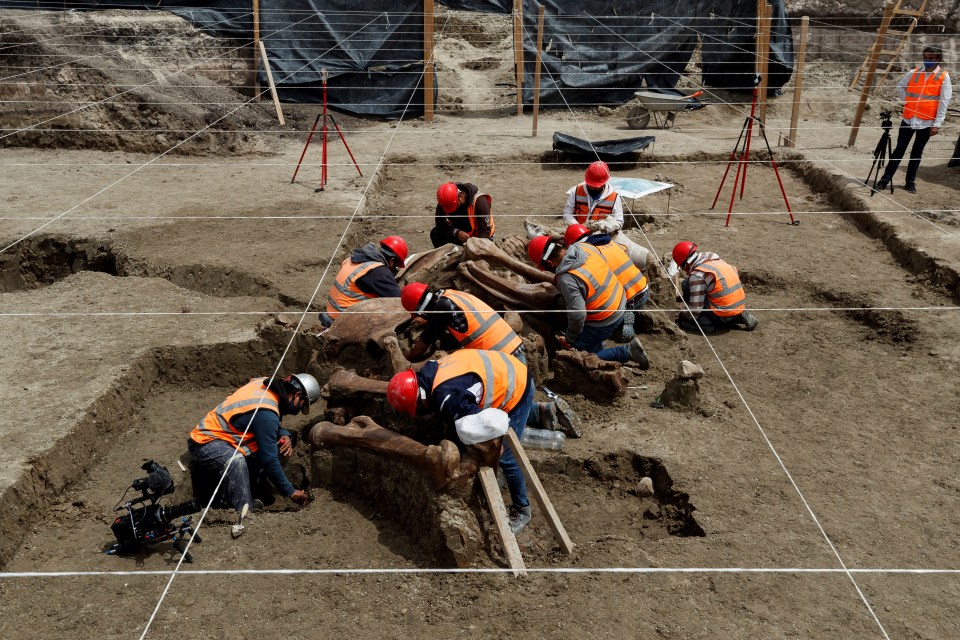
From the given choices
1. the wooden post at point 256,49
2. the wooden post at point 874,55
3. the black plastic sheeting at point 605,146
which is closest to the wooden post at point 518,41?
the black plastic sheeting at point 605,146

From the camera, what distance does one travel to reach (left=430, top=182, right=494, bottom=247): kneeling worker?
8.71 meters

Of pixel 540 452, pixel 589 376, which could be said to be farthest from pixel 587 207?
pixel 540 452

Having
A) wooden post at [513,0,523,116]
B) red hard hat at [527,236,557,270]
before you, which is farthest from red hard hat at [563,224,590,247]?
wooden post at [513,0,523,116]

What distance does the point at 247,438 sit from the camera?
19.4ft

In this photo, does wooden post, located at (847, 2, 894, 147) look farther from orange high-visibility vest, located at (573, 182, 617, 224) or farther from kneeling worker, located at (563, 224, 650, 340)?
kneeling worker, located at (563, 224, 650, 340)

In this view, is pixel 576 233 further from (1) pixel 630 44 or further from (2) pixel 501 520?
(1) pixel 630 44

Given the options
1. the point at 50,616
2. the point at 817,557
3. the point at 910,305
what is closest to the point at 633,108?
the point at 910,305

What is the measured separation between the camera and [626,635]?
13.8 ft

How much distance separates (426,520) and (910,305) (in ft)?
20.8

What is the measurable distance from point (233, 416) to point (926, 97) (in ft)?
35.6

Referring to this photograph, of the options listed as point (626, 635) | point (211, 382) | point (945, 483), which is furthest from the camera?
point (211, 382)

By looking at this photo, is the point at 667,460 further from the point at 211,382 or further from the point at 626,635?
the point at 211,382

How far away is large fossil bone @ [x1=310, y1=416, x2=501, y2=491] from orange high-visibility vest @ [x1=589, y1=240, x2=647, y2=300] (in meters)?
2.88

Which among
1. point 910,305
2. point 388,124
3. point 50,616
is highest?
point 388,124
